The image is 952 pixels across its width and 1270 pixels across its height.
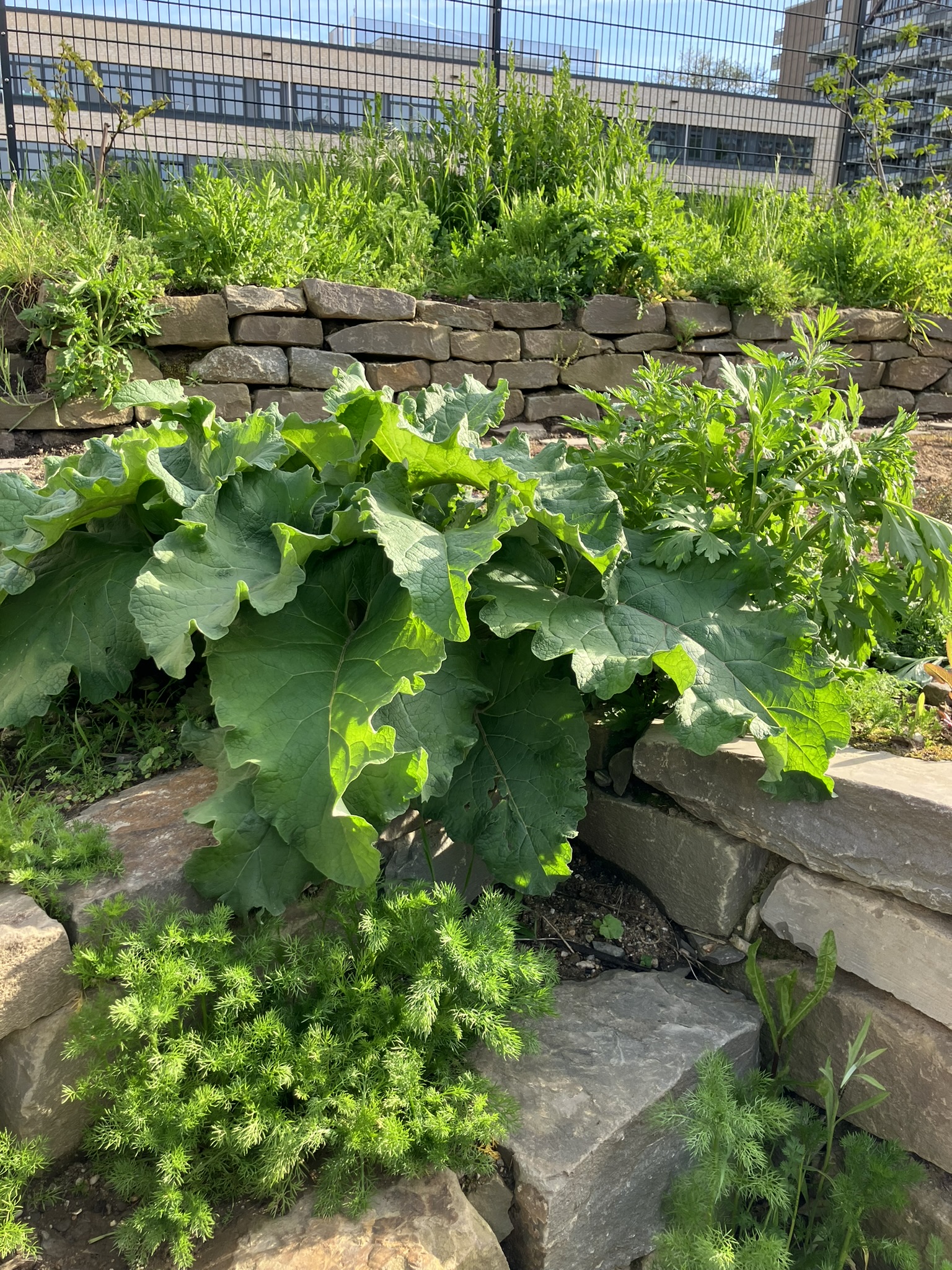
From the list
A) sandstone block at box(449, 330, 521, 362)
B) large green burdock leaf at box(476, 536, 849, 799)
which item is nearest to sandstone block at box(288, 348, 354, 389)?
sandstone block at box(449, 330, 521, 362)

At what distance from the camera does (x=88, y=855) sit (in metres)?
1.88

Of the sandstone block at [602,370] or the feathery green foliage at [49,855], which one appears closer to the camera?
the feathery green foliage at [49,855]

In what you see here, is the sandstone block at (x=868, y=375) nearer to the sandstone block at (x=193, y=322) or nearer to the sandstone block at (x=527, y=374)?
the sandstone block at (x=527, y=374)

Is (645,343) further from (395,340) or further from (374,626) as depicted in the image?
(374,626)

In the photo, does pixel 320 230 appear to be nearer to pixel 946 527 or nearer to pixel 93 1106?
pixel 946 527

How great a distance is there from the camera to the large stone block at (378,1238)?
5.10 ft

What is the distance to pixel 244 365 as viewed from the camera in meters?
4.62

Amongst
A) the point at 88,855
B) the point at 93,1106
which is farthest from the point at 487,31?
the point at 93,1106

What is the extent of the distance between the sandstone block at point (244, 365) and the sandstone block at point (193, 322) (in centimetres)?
7

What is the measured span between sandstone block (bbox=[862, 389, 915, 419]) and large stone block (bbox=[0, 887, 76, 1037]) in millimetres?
6161

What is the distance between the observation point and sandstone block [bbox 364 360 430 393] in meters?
4.92

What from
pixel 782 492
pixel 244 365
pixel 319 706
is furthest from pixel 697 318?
pixel 319 706

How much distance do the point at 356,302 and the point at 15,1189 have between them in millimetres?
4252

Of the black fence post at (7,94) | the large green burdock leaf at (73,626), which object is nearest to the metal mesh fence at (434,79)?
the black fence post at (7,94)
